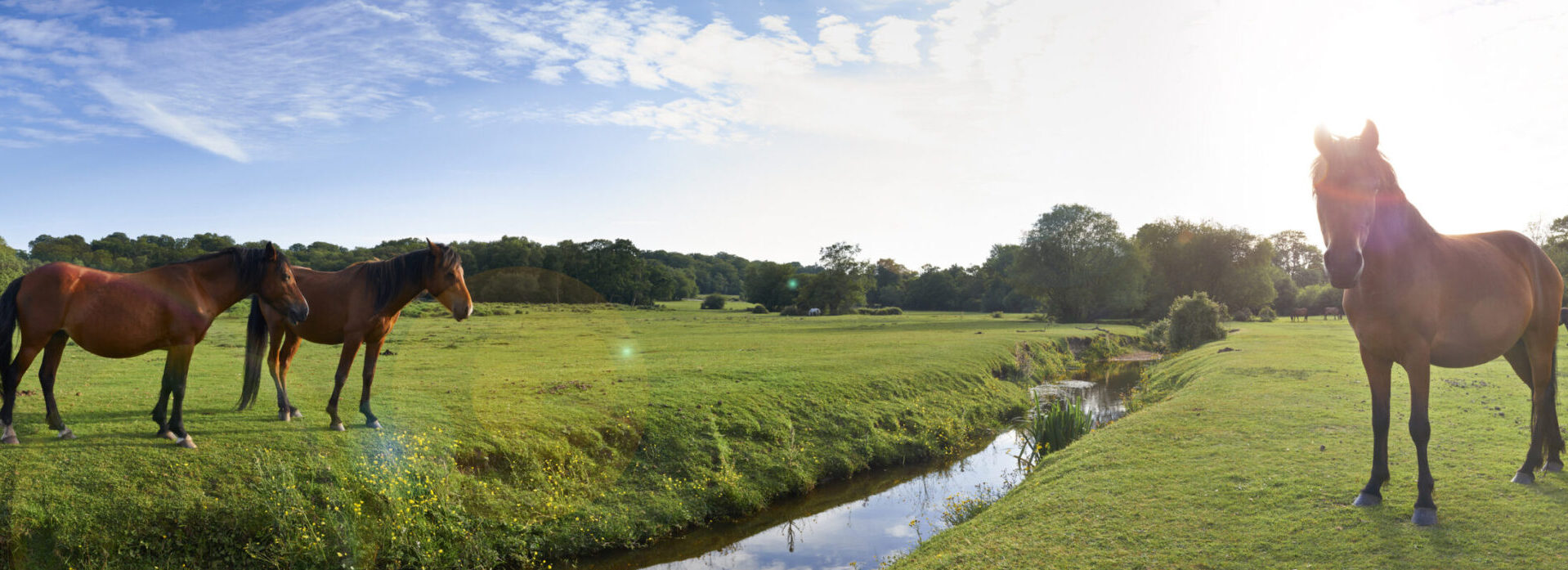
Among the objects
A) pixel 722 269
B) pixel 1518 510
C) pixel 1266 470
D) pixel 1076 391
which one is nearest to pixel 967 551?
pixel 1266 470

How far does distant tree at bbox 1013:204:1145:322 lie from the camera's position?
189 feet

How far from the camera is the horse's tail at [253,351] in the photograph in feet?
31.0

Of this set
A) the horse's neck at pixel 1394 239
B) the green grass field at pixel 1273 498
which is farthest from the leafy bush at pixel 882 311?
the horse's neck at pixel 1394 239

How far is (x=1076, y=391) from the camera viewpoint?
24094 mm

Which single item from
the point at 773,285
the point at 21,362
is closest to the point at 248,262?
the point at 21,362

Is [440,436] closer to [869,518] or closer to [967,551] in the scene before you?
[869,518]

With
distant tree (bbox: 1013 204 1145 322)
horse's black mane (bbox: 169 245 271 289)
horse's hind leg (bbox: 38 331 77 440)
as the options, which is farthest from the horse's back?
distant tree (bbox: 1013 204 1145 322)

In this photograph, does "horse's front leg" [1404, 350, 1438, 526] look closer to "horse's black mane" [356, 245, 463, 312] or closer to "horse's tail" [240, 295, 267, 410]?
"horse's black mane" [356, 245, 463, 312]

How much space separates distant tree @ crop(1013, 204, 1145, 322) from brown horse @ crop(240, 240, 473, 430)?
5679 centimetres

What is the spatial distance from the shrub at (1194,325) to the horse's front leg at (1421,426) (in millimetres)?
34020

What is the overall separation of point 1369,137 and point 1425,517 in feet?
10.9

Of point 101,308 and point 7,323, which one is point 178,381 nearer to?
point 101,308

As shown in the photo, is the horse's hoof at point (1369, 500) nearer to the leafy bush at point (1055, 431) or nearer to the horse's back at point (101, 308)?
the leafy bush at point (1055, 431)

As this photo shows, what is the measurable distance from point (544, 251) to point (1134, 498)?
8362 centimetres
